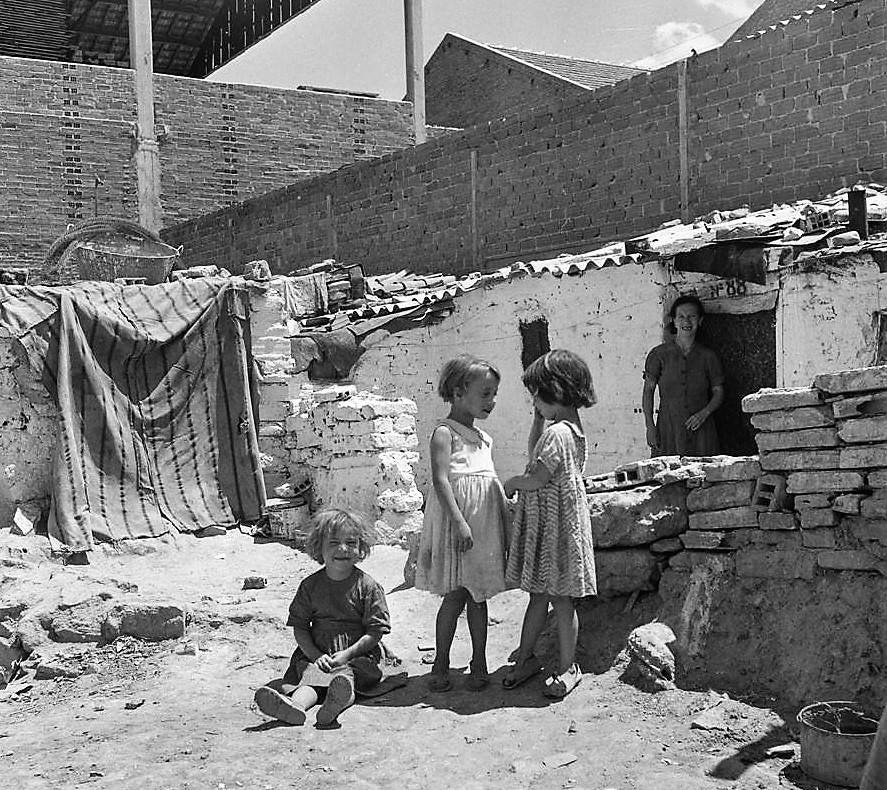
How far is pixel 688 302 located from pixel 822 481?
319 cm

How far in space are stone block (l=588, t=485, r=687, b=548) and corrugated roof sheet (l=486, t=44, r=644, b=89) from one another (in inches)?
648

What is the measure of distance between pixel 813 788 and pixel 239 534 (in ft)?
17.3

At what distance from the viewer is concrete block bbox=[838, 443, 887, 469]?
3908 millimetres

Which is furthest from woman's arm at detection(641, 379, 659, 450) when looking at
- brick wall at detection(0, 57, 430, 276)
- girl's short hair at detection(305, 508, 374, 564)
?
brick wall at detection(0, 57, 430, 276)

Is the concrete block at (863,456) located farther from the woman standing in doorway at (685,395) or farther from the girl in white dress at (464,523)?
the woman standing in doorway at (685,395)

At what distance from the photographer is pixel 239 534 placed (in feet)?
25.7

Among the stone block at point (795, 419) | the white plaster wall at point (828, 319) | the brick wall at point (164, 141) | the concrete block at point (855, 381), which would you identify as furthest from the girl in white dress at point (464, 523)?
the brick wall at point (164, 141)

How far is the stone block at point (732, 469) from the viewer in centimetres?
443

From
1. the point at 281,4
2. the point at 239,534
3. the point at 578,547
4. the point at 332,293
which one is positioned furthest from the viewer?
the point at 281,4

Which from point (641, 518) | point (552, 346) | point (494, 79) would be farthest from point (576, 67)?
point (641, 518)

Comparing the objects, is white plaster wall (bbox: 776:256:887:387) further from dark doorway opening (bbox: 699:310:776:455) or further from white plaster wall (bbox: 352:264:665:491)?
white plaster wall (bbox: 352:264:665:491)

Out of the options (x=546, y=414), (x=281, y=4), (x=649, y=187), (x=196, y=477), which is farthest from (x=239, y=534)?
(x=281, y=4)

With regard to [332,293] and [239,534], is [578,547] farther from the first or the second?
[332,293]

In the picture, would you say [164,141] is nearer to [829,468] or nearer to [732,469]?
[732,469]
